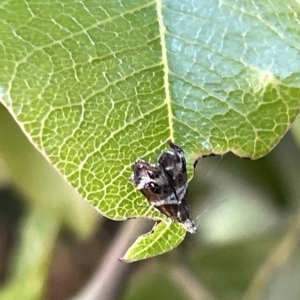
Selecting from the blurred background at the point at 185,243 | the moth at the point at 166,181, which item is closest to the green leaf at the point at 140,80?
the moth at the point at 166,181

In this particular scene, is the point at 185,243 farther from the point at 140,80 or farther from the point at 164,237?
the point at 140,80

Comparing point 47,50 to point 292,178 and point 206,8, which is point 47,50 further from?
point 292,178

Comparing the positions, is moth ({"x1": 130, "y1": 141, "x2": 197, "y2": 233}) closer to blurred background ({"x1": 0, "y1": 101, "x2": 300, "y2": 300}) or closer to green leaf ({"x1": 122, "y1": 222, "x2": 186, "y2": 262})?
green leaf ({"x1": 122, "y1": 222, "x2": 186, "y2": 262})

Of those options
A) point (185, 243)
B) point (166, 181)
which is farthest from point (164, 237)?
point (185, 243)

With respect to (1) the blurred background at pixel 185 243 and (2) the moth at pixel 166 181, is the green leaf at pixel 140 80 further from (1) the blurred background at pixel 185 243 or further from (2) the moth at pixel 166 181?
(1) the blurred background at pixel 185 243

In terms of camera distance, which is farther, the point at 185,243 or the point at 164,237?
the point at 185,243

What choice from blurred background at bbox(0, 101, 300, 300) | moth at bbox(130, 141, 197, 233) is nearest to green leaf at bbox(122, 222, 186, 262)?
moth at bbox(130, 141, 197, 233)

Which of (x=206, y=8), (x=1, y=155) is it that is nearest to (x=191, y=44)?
(x=206, y=8)
